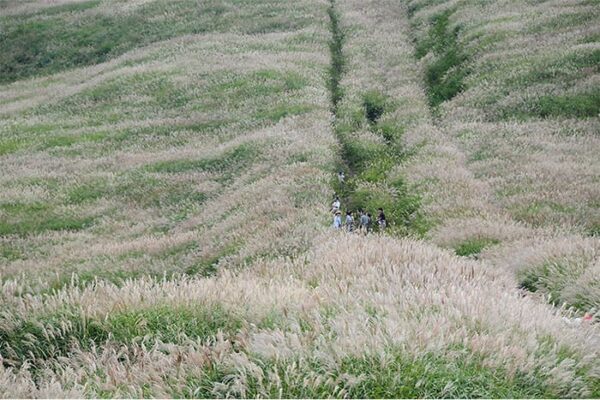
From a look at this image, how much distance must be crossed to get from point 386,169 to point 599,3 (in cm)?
2680

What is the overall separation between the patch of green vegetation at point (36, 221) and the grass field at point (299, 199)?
0.40 feet

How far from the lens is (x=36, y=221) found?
952 inches

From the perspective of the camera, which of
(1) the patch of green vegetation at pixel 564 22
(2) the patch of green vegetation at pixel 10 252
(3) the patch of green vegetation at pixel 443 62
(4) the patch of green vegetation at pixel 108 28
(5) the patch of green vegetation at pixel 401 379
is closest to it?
(5) the patch of green vegetation at pixel 401 379

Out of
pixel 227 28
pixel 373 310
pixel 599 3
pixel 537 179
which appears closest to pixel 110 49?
pixel 227 28

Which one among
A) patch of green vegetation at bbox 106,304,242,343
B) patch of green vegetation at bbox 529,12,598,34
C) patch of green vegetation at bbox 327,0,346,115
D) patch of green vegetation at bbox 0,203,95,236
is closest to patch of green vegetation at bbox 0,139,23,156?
patch of green vegetation at bbox 0,203,95,236

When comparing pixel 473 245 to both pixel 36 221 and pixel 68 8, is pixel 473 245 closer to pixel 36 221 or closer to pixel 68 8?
pixel 36 221

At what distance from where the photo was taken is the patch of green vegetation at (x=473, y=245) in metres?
14.8

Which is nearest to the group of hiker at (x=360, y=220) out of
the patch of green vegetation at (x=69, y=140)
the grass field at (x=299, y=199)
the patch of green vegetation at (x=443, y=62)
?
the grass field at (x=299, y=199)

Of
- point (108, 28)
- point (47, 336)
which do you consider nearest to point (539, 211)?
point (47, 336)

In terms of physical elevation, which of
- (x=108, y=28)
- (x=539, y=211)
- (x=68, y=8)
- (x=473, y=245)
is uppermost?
(x=68, y=8)

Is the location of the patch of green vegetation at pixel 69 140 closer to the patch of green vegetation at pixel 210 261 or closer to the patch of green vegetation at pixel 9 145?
the patch of green vegetation at pixel 9 145

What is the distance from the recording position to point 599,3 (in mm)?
42031

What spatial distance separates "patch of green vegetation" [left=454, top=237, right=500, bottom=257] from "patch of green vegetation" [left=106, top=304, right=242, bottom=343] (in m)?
8.84

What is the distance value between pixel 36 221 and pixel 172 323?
19292 mm
